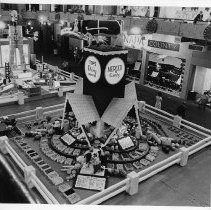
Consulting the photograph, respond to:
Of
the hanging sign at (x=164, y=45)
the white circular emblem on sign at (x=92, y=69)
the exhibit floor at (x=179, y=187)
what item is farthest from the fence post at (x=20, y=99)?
the hanging sign at (x=164, y=45)

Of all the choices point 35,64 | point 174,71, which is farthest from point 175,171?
point 35,64

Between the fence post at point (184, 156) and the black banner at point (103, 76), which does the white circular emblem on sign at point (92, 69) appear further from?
the fence post at point (184, 156)

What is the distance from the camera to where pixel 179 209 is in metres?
7.39

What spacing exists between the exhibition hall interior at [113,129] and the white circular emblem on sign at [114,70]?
3 centimetres

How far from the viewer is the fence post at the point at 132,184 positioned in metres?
7.88

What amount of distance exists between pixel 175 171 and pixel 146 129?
8.65ft

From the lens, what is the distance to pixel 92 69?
356 inches

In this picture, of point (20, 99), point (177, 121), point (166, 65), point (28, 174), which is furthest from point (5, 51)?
point (28, 174)

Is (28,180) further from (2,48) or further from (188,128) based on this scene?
(2,48)

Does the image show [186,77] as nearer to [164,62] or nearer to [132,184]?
[164,62]

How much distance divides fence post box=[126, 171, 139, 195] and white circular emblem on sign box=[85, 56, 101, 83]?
310 cm

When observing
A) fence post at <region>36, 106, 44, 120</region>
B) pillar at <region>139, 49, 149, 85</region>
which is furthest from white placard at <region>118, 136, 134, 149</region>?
pillar at <region>139, 49, 149, 85</region>

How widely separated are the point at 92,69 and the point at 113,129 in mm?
2777

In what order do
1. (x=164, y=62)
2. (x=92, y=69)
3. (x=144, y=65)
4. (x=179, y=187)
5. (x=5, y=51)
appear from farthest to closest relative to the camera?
(x=5, y=51) → (x=144, y=65) → (x=164, y=62) → (x=92, y=69) → (x=179, y=187)
